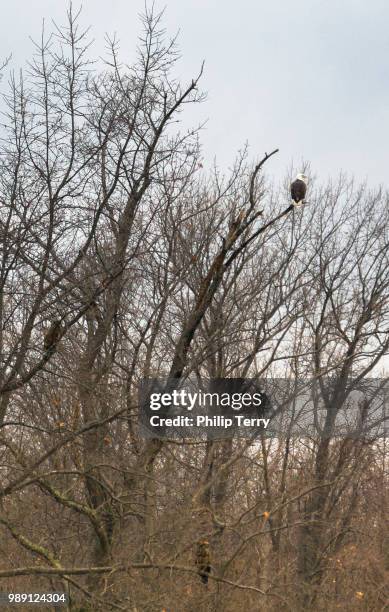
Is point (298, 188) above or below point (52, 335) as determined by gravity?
above

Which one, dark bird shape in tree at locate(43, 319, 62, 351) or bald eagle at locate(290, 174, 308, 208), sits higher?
bald eagle at locate(290, 174, 308, 208)

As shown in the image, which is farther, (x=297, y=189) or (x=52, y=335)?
(x=297, y=189)

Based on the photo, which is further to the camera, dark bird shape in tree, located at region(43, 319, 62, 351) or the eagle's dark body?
the eagle's dark body

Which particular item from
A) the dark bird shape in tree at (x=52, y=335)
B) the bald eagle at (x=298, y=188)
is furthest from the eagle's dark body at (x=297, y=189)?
the dark bird shape in tree at (x=52, y=335)

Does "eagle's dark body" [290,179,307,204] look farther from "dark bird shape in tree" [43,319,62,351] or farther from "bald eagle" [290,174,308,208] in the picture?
"dark bird shape in tree" [43,319,62,351]

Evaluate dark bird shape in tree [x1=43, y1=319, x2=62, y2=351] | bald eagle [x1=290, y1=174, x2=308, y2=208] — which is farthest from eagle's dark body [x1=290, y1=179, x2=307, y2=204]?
dark bird shape in tree [x1=43, y1=319, x2=62, y2=351]

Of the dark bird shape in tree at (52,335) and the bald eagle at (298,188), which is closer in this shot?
the dark bird shape in tree at (52,335)

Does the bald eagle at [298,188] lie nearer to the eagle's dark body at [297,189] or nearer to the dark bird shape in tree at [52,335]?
the eagle's dark body at [297,189]

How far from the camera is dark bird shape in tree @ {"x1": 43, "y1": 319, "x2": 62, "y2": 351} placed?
711cm

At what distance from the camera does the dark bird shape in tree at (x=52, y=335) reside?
23.3 ft

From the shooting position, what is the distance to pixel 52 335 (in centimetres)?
719

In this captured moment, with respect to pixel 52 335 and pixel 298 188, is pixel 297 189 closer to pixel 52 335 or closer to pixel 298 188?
pixel 298 188

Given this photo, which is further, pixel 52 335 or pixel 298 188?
pixel 298 188

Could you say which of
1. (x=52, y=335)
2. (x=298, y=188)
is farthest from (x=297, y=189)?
(x=52, y=335)
